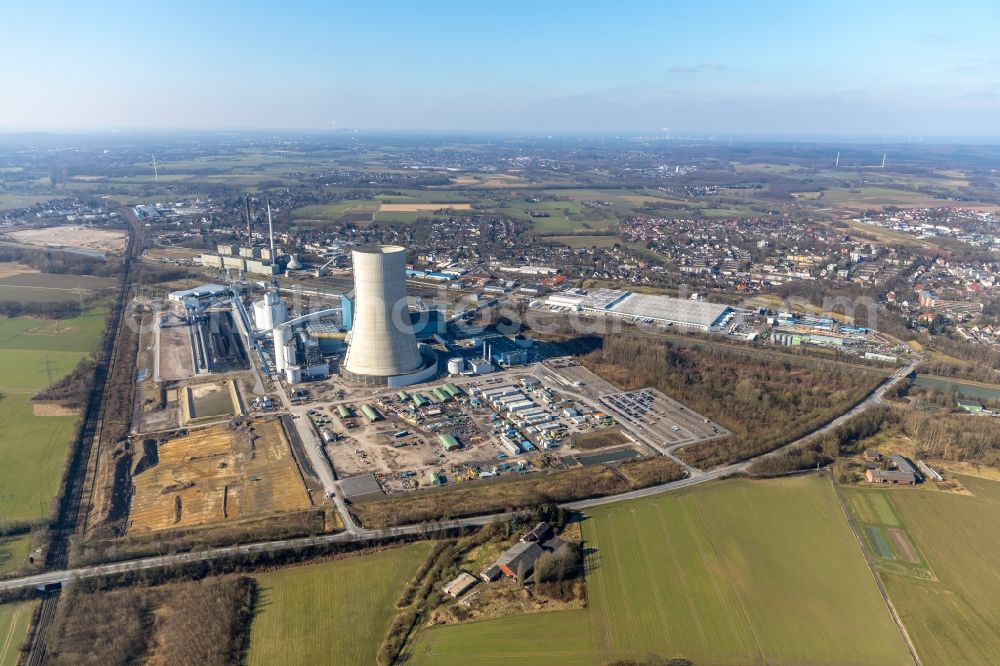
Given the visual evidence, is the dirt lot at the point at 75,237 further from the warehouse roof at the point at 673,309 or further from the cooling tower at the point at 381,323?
the warehouse roof at the point at 673,309

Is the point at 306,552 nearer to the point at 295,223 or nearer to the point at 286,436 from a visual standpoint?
the point at 286,436

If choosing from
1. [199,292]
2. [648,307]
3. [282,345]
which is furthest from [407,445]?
[199,292]

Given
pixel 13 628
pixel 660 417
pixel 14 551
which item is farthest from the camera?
pixel 660 417

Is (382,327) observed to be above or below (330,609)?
above

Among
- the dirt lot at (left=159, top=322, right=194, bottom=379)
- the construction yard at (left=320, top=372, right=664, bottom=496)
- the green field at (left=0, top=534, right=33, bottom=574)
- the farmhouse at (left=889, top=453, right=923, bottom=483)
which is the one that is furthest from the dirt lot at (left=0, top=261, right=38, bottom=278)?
the farmhouse at (left=889, top=453, right=923, bottom=483)

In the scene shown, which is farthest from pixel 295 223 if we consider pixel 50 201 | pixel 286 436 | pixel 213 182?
pixel 286 436

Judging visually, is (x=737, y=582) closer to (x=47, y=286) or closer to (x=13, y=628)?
(x=13, y=628)

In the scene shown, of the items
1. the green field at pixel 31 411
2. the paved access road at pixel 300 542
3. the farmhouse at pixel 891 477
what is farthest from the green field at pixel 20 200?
the farmhouse at pixel 891 477

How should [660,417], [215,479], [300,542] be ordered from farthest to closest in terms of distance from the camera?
[660,417], [215,479], [300,542]
